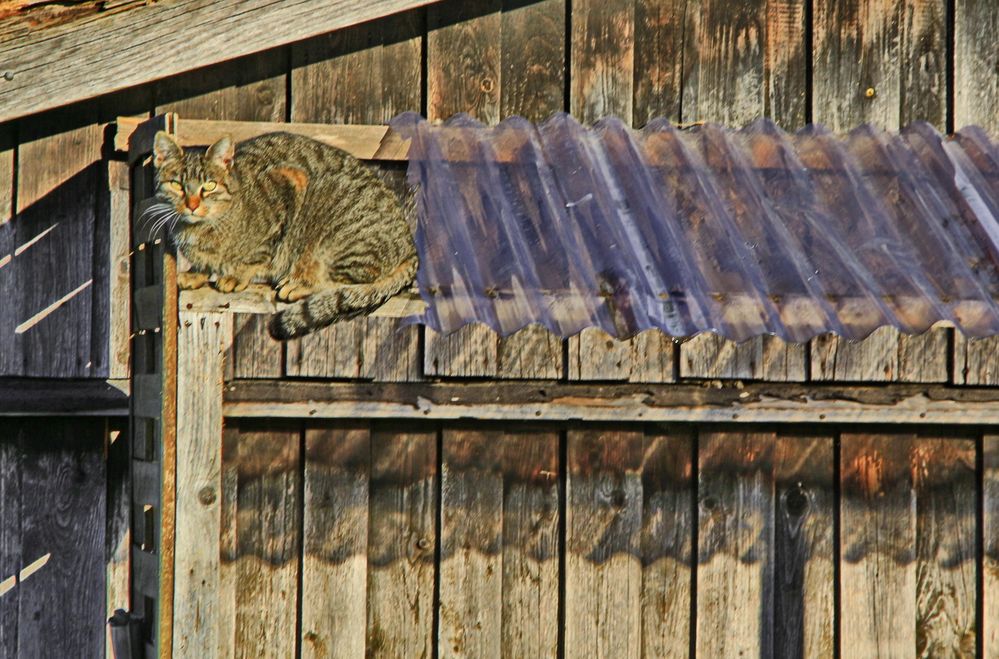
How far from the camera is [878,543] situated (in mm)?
4523

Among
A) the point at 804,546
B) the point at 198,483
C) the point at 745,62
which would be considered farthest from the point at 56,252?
the point at 804,546

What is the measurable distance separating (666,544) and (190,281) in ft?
6.37

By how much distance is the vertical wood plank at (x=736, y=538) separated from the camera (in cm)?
446

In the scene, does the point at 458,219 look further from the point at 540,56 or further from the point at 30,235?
the point at 30,235

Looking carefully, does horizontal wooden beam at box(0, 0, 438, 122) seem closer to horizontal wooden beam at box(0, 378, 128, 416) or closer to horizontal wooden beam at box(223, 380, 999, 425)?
horizontal wooden beam at box(0, 378, 128, 416)

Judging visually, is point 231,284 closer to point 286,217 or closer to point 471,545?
point 286,217

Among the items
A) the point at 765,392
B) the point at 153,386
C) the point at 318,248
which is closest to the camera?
the point at 153,386

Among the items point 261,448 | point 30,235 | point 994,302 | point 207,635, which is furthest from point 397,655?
point 994,302

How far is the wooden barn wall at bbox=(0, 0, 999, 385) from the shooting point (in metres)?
4.16

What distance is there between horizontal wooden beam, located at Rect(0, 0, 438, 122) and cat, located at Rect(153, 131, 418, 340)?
0.96 feet

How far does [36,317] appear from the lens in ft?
13.6

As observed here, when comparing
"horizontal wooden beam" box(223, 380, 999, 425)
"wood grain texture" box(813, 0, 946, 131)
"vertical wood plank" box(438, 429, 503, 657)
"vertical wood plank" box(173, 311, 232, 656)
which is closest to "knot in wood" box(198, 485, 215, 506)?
"vertical wood plank" box(173, 311, 232, 656)

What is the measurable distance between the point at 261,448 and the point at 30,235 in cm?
102

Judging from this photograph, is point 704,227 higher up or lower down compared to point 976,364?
higher up
